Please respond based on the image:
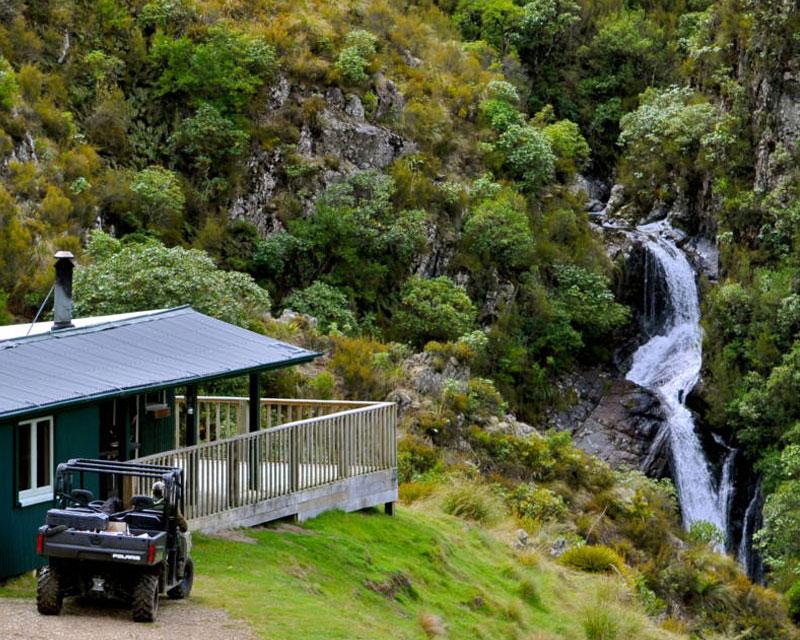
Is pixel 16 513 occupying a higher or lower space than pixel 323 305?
higher

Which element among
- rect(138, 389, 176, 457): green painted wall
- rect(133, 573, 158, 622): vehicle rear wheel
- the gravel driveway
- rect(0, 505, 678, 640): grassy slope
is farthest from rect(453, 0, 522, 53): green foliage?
rect(133, 573, 158, 622): vehicle rear wheel

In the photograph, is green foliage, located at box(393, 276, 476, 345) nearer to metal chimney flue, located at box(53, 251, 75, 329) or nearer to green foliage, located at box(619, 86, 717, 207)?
green foliage, located at box(619, 86, 717, 207)

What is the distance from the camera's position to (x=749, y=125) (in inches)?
1940

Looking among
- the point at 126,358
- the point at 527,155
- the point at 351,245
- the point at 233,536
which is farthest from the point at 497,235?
the point at 233,536

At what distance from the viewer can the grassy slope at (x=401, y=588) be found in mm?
16109

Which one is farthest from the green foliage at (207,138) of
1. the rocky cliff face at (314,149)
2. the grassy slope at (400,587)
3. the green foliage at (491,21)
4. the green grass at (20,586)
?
the green grass at (20,586)

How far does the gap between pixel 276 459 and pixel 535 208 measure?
30649mm

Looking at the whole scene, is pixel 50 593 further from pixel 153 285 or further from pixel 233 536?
pixel 153 285

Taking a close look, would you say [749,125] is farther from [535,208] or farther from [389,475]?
[389,475]

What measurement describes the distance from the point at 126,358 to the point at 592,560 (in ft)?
36.4

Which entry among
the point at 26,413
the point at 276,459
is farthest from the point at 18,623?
the point at 276,459

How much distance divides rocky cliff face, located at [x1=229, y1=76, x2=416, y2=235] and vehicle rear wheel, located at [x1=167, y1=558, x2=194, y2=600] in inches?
1136

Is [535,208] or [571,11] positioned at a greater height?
[571,11]

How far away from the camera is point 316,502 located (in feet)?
70.3
